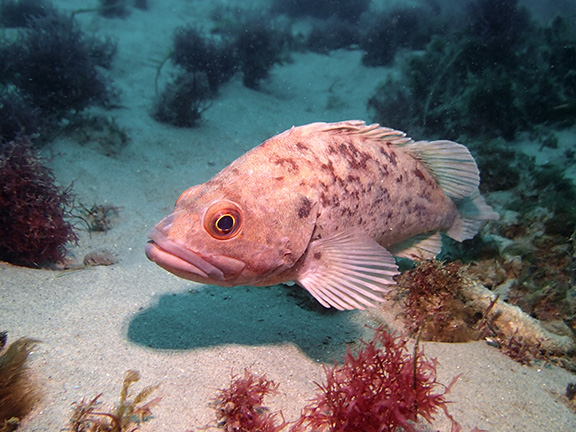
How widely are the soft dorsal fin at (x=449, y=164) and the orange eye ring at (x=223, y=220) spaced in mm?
2229

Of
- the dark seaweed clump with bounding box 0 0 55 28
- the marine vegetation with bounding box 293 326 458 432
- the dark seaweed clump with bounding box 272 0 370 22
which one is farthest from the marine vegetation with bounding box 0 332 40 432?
the dark seaweed clump with bounding box 272 0 370 22

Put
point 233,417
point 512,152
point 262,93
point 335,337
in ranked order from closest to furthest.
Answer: point 233,417, point 335,337, point 512,152, point 262,93

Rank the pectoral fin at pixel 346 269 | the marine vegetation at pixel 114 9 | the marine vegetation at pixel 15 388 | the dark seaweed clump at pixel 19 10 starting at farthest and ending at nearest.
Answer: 1. the marine vegetation at pixel 114 9
2. the dark seaweed clump at pixel 19 10
3. the pectoral fin at pixel 346 269
4. the marine vegetation at pixel 15 388

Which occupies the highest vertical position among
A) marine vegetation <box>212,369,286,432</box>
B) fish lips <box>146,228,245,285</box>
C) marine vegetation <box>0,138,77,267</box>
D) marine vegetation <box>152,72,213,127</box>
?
fish lips <box>146,228,245,285</box>

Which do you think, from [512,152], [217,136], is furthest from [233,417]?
[217,136]

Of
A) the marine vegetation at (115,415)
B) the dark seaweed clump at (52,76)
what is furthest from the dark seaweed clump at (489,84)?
the marine vegetation at (115,415)

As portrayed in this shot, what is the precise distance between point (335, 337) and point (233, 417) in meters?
1.47

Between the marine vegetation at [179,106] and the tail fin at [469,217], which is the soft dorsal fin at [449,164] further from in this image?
the marine vegetation at [179,106]

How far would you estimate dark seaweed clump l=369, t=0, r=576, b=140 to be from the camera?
373 inches

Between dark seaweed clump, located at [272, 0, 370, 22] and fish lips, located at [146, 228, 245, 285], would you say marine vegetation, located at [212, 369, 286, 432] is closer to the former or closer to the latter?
fish lips, located at [146, 228, 245, 285]

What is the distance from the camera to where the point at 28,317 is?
3.22 m

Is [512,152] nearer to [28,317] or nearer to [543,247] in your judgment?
[543,247]

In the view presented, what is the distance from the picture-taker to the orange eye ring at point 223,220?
2.54 meters

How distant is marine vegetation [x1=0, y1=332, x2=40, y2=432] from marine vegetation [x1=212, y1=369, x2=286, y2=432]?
125 cm
